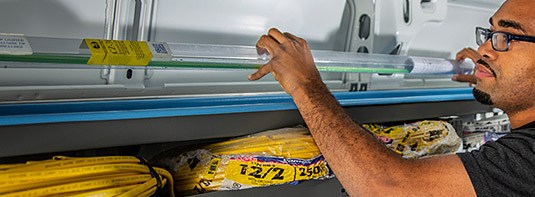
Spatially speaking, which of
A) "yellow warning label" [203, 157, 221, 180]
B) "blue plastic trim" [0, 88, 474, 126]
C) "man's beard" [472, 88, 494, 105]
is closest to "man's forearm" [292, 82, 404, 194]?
"blue plastic trim" [0, 88, 474, 126]

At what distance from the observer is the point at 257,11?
5.19 feet

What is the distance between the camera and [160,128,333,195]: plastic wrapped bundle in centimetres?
122

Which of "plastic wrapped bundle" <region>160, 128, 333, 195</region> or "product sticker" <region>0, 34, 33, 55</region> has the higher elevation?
"product sticker" <region>0, 34, 33, 55</region>

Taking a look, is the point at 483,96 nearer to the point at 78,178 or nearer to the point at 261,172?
the point at 261,172

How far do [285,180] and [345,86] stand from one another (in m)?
0.66

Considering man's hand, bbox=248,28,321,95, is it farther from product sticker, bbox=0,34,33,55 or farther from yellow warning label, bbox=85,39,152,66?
product sticker, bbox=0,34,33,55

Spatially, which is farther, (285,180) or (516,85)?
(516,85)

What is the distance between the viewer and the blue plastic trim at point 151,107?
1.03 metres

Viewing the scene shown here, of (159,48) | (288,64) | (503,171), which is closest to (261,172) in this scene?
(288,64)

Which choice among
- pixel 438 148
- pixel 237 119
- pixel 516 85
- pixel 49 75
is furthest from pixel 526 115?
pixel 49 75

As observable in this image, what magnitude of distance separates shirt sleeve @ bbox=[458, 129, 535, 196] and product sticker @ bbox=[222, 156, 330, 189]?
40 cm

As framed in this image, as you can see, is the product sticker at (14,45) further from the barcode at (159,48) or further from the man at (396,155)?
the man at (396,155)

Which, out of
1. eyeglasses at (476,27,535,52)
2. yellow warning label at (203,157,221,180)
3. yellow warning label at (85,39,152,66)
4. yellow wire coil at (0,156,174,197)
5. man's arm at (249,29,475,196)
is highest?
eyeglasses at (476,27,535,52)

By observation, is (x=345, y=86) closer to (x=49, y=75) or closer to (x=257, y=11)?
(x=257, y=11)
